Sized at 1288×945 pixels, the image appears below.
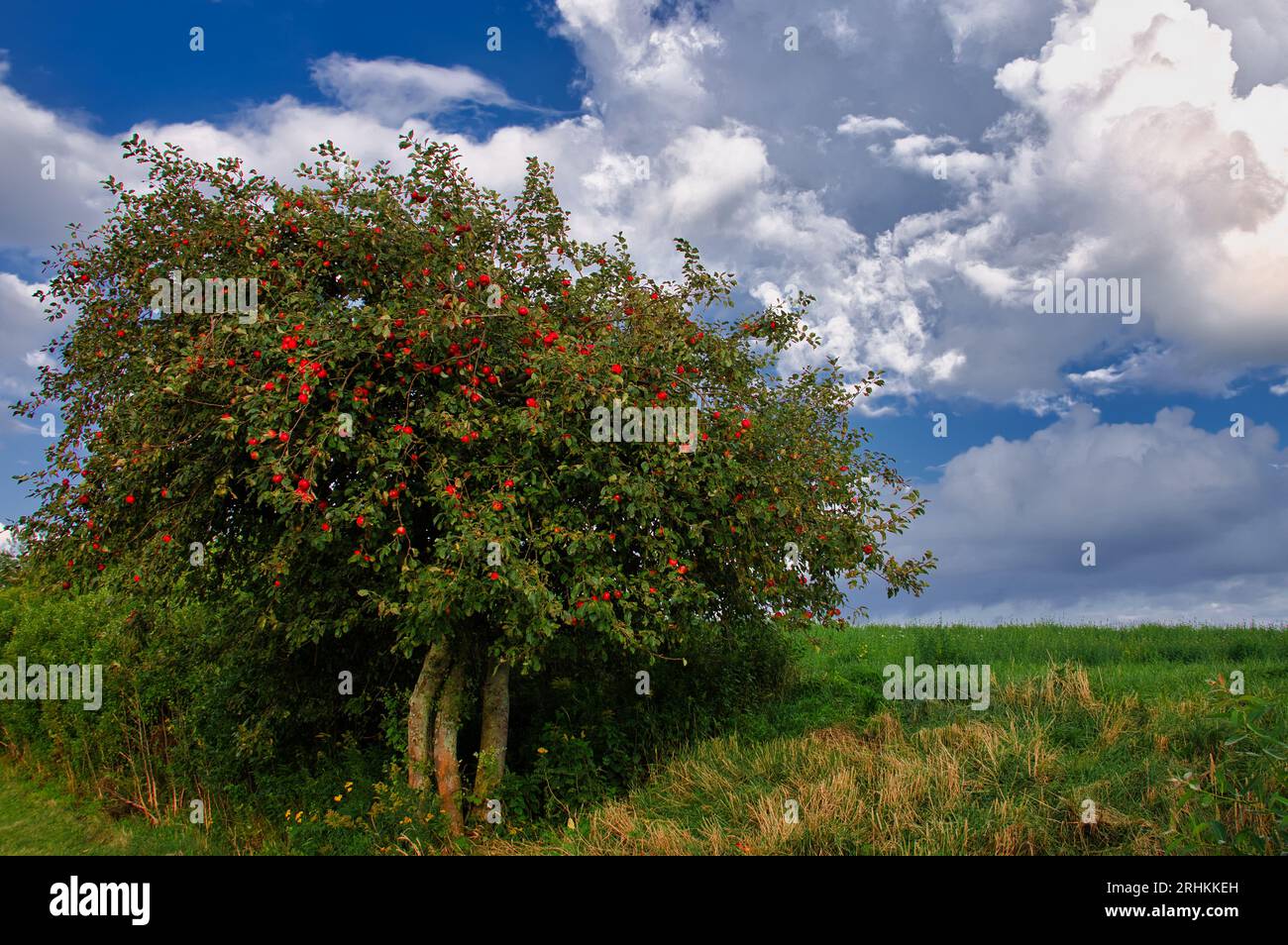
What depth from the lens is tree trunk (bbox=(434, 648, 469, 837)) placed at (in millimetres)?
10984

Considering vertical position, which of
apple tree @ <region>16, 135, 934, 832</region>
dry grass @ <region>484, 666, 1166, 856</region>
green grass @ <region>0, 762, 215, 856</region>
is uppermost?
apple tree @ <region>16, 135, 934, 832</region>

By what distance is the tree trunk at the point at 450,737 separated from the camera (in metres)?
11.0

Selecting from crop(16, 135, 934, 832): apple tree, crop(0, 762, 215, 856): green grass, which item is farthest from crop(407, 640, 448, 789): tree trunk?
crop(0, 762, 215, 856): green grass

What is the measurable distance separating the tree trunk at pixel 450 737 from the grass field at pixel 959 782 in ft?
2.29

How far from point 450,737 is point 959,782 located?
19.8ft

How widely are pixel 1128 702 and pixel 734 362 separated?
21.8 ft

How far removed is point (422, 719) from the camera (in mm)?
11133

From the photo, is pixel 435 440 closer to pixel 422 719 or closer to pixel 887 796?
pixel 422 719

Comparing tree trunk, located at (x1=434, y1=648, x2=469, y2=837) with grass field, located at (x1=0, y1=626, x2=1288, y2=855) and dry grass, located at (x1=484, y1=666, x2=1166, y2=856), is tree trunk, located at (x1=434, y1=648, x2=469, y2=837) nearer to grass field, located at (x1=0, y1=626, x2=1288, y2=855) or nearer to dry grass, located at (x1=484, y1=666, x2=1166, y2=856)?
grass field, located at (x1=0, y1=626, x2=1288, y2=855)

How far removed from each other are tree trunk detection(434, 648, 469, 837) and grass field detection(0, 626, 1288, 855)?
0.70 metres

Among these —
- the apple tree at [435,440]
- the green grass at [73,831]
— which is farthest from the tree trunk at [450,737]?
the green grass at [73,831]

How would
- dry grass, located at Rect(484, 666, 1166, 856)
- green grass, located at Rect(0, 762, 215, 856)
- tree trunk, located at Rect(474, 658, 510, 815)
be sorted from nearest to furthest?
dry grass, located at Rect(484, 666, 1166, 856), tree trunk, located at Rect(474, 658, 510, 815), green grass, located at Rect(0, 762, 215, 856)

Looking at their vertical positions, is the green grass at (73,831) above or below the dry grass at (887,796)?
below

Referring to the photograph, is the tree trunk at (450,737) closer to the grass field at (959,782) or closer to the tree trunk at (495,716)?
the tree trunk at (495,716)
